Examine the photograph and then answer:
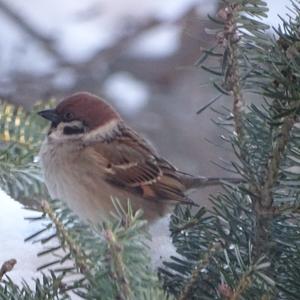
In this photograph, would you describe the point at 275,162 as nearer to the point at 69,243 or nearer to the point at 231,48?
the point at 231,48

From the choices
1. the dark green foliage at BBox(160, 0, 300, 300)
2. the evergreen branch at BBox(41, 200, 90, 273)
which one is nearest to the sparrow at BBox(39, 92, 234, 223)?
the dark green foliage at BBox(160, 0, 300, 300)

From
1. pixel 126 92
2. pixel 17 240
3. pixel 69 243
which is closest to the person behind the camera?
pixel 69 243

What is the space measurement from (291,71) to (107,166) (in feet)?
4.15

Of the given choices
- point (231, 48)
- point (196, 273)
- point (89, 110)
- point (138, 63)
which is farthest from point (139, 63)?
point (196, 273)

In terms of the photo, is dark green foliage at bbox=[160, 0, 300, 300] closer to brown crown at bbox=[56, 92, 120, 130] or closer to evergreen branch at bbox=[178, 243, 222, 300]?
evergreen branch at bbox=[178, 243, 222, 300]

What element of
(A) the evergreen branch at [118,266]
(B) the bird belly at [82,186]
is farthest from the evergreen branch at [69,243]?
(B) the bird belly at [82,186]

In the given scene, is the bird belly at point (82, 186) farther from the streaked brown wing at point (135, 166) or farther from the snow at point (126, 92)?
the snow at point (126, 92)

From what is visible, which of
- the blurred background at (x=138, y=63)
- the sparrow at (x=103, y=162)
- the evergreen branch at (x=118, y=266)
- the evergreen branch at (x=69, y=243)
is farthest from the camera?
the blurred background at (x=138, y=63)

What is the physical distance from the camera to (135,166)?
2.63 meters

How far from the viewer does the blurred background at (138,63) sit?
390 cm

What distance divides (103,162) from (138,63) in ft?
5.22

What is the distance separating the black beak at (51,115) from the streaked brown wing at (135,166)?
6.2 inches

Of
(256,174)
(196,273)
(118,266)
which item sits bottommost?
(118,266)

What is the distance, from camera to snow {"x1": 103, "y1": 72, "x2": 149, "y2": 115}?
4.07 meters
